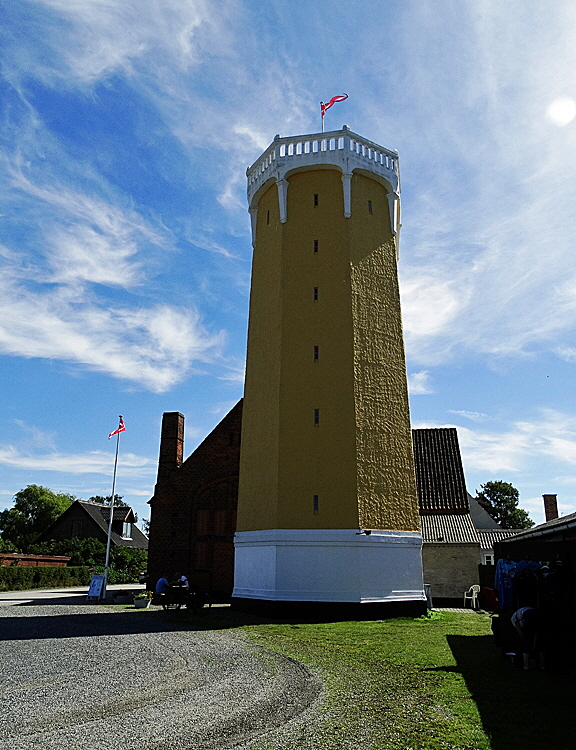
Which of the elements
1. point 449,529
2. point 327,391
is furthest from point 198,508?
point 449,529

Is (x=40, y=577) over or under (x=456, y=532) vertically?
under

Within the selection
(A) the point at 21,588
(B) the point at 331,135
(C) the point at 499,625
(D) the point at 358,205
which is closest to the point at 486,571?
(C) the point at 499,625

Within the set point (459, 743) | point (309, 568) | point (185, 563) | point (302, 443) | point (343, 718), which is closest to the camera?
point (459, 743)

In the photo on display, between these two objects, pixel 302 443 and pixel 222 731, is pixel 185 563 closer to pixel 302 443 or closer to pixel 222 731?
pixel 302 443

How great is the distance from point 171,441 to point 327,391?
1228 centimetres

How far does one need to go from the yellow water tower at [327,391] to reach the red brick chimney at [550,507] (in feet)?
75.3

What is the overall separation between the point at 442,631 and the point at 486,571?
9315mm

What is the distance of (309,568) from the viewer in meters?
18.7

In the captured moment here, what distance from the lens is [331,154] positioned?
2286 cm

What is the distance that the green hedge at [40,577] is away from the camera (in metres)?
34.1


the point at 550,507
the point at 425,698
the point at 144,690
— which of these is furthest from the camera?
the point at 550,507

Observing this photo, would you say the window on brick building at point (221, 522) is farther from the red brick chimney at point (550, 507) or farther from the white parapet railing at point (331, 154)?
the red brick chimney at point (550, 507)

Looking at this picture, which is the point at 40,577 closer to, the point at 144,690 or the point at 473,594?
the point at 473,594

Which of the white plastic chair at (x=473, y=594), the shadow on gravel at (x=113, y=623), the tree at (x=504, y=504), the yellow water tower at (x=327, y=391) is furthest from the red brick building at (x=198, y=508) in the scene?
the tree at (x=504, y=504)
